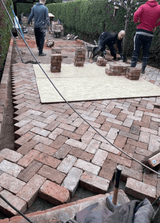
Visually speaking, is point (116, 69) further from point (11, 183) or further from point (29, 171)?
point (11, 183)

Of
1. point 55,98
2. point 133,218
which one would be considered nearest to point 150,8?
point 55,98

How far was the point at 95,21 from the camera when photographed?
434 inches

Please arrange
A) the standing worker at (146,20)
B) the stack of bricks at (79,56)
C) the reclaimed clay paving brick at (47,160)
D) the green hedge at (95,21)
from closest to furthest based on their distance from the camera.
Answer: the reclaimed clay paving brick at (47,160) → the standing worker at (146,20) → the stack of bricks at (79,56) → the green hedge at (95,21)

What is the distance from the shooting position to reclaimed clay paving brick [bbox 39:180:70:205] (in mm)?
1748

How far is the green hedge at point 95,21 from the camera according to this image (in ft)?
24.7

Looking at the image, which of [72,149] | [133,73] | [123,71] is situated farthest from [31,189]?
[123,71]

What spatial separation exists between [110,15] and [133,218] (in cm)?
1018

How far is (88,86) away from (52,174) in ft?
10.2

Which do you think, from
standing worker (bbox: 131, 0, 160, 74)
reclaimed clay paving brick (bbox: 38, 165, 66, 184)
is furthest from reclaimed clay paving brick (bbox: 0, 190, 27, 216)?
standing worker (bbox: 131, 0, 160, 74)

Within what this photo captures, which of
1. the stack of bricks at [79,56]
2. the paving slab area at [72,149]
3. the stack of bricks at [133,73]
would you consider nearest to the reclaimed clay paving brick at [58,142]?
the paving slab area at [72,149]

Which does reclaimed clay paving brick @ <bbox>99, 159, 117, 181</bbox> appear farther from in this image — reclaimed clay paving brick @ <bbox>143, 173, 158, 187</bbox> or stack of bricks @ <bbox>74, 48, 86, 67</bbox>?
stack of bricks @ <bbox>74, 48, 86, 67</bbox>

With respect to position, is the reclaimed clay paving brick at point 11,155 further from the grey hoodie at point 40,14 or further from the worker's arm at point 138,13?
the grey hoodie at point 40,14

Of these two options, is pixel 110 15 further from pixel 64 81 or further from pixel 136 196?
pixel 136 196

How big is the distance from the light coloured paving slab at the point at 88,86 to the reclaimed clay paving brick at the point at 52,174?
187cm
